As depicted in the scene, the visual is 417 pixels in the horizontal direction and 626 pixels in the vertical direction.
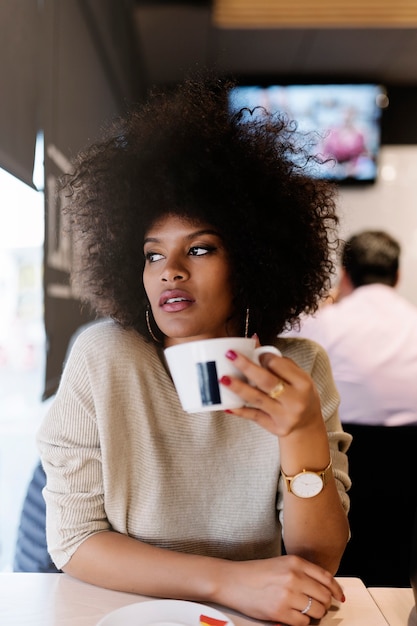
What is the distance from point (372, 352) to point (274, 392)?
1.42 meters

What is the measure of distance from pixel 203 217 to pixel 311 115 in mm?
3505

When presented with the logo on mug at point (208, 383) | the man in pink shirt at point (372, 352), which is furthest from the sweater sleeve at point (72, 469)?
the man in pink shirt at point (372, 352)

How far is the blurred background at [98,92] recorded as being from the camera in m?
2.09

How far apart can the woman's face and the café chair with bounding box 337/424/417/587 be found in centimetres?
84

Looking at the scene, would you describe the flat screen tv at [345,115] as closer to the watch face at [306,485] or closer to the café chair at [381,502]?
the café chair at [381,502]

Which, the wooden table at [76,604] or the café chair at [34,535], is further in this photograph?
the café chair at [34,535]

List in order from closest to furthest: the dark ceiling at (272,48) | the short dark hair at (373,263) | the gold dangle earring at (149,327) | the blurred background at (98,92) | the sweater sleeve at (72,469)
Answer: the sweater sleeve at (72,469)
the gold dangle earring at (149,327)
the blurred background at (98,92)
the short dark hair at (373,263)
the dark ceiling at (272,48)

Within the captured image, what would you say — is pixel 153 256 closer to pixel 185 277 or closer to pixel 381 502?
pixel 185 277

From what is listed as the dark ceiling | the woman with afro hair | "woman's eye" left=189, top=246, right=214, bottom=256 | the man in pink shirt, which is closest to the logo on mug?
the woman with afro hair

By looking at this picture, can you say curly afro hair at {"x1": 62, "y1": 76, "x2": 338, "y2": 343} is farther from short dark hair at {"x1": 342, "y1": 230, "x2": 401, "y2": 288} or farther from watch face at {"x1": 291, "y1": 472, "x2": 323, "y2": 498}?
short dark hair at {"x1": 342, "y1": 230, "x2": 401, "y2": 288}

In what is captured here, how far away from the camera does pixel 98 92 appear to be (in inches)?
132

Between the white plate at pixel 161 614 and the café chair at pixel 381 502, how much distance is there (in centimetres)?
97

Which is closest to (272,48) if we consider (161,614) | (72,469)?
(72,469)

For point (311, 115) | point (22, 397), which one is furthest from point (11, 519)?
point (311, 115)
